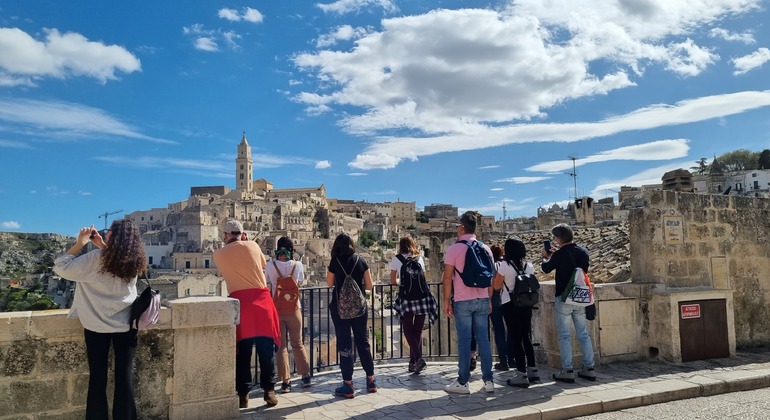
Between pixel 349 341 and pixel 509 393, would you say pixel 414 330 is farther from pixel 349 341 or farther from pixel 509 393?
pixel 509 393

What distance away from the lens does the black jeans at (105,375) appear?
163 inches

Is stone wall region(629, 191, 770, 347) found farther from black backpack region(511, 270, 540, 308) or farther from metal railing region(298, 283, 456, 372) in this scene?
metal railing region(298, 283, 456, 372)

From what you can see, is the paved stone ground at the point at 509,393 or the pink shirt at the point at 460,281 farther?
the pink shirt at the point at 460,281

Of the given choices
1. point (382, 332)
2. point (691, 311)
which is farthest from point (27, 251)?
point (691, 311)

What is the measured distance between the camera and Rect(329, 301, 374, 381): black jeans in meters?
5.53

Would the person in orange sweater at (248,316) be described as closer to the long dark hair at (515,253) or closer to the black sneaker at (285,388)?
the black sneaker at (285,388)

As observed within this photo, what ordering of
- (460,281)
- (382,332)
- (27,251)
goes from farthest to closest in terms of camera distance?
(27,251) → (382,332) → (460,281)

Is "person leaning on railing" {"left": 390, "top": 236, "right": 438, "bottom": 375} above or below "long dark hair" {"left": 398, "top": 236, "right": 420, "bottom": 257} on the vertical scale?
below

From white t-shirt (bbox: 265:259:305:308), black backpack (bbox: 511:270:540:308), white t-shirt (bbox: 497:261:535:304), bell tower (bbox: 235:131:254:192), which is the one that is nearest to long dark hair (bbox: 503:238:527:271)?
white t-shirt (bbox: 497:261:535:304)

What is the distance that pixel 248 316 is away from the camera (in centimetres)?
513

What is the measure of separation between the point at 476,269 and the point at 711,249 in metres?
4.84

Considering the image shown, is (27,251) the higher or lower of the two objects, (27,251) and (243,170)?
the lower

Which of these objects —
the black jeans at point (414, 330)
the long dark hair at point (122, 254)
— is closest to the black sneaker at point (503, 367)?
the black jeans at point (414, 330)

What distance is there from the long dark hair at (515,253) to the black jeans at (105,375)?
14.1ft
